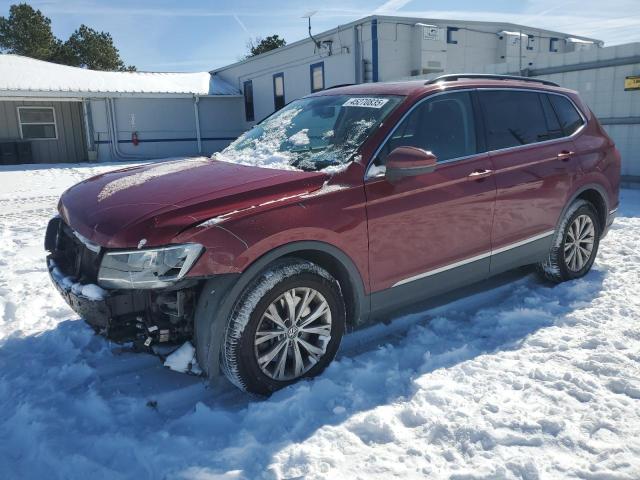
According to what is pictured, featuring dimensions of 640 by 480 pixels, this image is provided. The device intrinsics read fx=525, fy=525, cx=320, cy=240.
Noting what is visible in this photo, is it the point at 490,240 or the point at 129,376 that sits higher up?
the point at 490,240

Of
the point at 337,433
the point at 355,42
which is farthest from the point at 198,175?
the point at 355,42

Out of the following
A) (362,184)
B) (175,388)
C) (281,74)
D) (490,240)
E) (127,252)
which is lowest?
(175,388)

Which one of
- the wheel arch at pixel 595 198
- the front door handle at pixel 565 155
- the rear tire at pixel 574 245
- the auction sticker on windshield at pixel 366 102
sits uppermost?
the auction sticker on windshield at pixel 366 102

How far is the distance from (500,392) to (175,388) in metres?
1.94

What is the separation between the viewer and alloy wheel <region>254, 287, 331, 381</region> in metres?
2.99

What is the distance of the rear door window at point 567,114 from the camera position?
4727 millimetres

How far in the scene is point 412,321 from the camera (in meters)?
4.09

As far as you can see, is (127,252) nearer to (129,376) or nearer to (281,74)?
(129,376)

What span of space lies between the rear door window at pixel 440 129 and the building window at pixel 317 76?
1456 cm

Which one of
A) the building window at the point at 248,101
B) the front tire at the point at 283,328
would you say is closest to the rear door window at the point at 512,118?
the front tire at the point at 283,328

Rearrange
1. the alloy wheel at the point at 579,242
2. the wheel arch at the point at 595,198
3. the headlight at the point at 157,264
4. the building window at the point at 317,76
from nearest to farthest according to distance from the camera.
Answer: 1. the headlight at the point at 157,264
2. the wheel arch at the point at 595,198
3. the alloy wheel at the point at 579,242
4. the building window at the point at 317,76

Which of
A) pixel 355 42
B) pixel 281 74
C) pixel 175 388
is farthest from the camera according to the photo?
pixel 281 74

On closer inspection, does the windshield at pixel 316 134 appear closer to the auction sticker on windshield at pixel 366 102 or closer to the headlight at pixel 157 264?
the auction sticker on windshield at pixel 366 102

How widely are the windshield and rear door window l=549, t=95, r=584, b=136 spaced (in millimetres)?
1925
